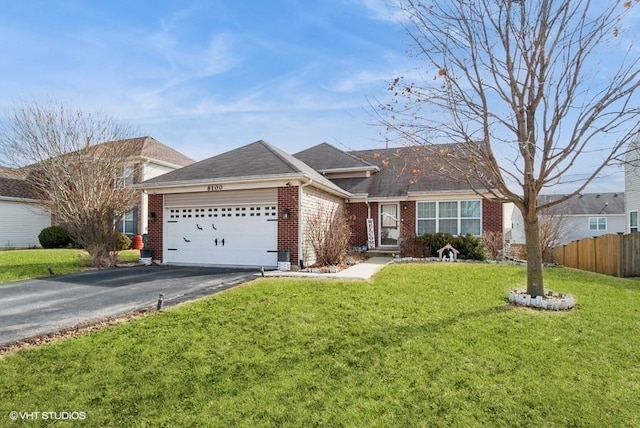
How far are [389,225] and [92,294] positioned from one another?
12861mm

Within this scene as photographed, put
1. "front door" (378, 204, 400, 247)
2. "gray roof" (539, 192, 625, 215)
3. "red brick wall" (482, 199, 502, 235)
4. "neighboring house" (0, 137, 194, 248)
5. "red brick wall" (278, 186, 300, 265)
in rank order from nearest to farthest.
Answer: "red brick wall" (278, 186, 300, 265) → "red brick wall" (482, 199, 502, 235) → "front door" (378, 204, 400, 247) → "neighboring house" (0, 137, 194, 248) → "gray roof" (539, 192, 625, 215)

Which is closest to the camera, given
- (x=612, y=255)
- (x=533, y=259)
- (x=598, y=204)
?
(x=533, y=259)

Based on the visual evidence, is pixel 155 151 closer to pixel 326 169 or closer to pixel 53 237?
pixel 53 237

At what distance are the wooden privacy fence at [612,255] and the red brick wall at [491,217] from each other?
3515mm

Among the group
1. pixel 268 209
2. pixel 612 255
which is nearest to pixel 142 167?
pixel 268 209

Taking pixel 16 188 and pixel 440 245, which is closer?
pixel 440 245

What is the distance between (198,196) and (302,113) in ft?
16.6

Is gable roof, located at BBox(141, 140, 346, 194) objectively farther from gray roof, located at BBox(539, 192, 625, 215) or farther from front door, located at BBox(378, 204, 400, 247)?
gray roof, located at BBox(539, 192, 625, 215)

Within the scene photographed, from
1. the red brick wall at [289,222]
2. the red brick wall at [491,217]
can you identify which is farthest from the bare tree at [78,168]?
the red brick wall at [491,217]

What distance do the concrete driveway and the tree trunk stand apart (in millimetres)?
6666

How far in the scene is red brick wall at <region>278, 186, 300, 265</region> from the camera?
11977mm

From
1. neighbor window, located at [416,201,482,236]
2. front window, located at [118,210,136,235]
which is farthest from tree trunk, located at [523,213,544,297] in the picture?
front window, located at [118,210,136,235]

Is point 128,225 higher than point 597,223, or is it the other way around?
point 597,223

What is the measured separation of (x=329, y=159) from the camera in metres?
20.7
